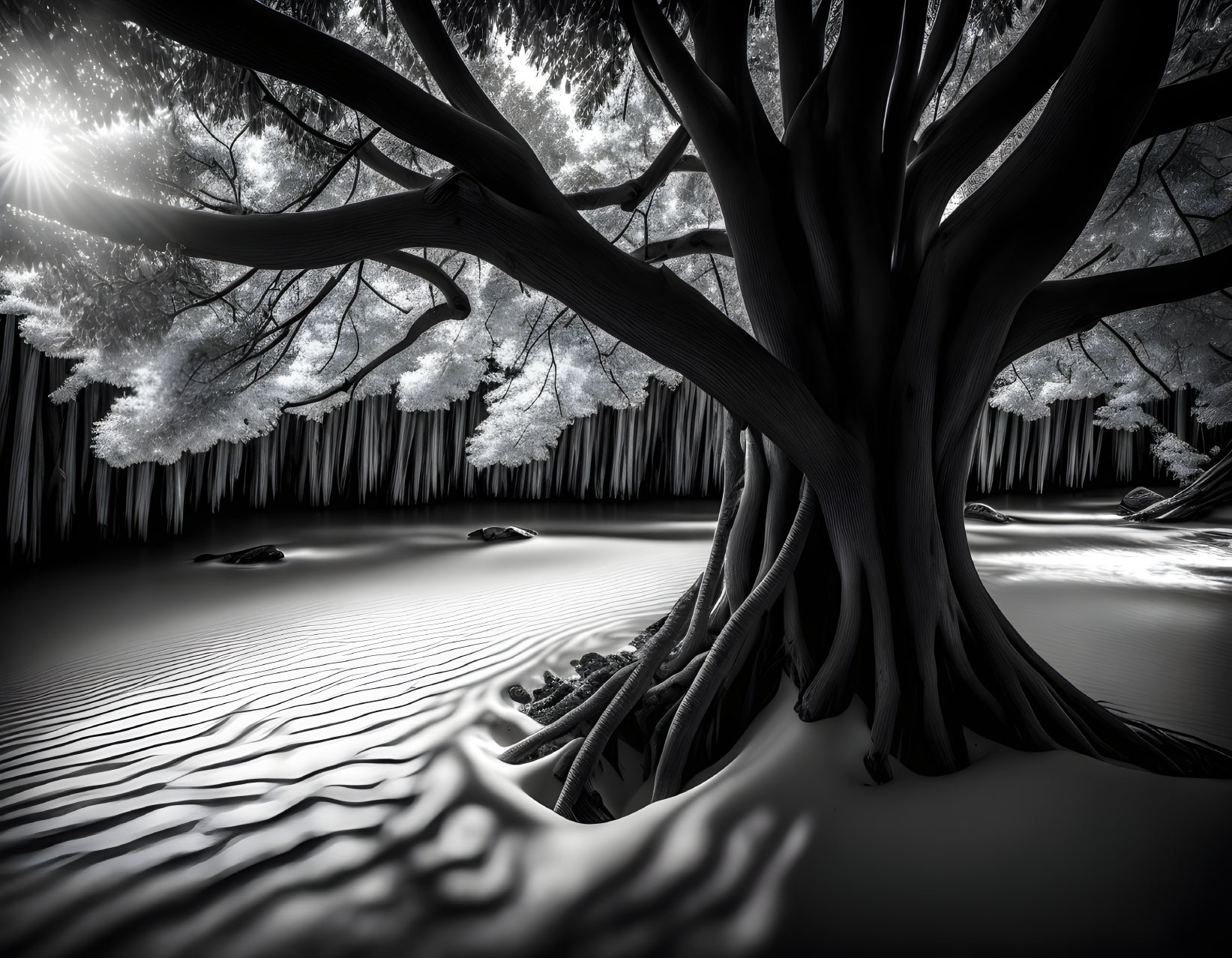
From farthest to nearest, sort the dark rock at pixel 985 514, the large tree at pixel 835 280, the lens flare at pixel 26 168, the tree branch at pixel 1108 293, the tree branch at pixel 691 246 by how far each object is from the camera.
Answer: the dark rock at pixel 985 514
the tree branch at pixel 691 246
the tree branch at pixel 1108 293
the large tree at pixel 835 280
the lens flare at pixel 26 168

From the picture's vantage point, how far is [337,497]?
52.4 ft

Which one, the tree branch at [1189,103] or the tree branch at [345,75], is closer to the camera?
the tree branch at [345,75]

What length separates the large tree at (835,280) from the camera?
1.72 metres

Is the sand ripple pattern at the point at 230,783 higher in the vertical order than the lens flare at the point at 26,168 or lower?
lower

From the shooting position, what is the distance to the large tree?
172 centimetres

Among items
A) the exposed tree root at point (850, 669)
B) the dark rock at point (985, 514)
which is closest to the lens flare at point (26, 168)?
the exposed tree root at point (850, 669)

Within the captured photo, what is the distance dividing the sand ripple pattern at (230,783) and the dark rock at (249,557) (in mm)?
3931

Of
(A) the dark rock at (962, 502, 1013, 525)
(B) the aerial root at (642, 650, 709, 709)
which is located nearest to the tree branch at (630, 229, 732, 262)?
(B) the aerial root at (642, 650, 709, 709)

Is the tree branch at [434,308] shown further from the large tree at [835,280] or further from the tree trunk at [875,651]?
the tree trunk at [875,651]

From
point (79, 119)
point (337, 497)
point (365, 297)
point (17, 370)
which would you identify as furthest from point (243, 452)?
point (79, 119)

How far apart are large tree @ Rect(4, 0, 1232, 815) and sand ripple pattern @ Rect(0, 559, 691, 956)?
28.8 inches

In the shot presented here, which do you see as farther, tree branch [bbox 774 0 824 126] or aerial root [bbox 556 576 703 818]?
tree branch [bbox 774 0 824 126]

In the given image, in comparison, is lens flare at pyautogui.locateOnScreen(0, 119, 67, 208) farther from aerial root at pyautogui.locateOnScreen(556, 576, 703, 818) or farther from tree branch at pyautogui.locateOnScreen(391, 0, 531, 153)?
aerial root at pyautogui.locateOnScreen(556, 576, 703, 818)

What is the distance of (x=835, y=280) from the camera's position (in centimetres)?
240
